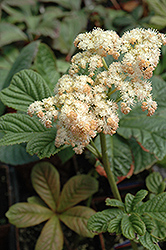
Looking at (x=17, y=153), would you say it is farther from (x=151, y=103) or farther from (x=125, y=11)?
(x=125, y=11)

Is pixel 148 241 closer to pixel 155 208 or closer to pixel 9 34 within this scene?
pixel 155 208

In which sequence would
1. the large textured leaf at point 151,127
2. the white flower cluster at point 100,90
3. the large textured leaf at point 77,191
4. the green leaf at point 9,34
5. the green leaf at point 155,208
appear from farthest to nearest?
the green leaf at point 9,34
the large textured leaf at point 77,191
the large textured leaf at point 151,127
the green leaf at point 155,208
the white flower cluster at point 100,90

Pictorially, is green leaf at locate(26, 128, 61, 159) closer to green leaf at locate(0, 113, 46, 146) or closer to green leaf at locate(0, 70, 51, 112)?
green leaf at locate(0, 113, 46, 146)

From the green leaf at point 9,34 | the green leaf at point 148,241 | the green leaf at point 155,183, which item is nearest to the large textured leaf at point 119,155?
the green leaf at point 155,183

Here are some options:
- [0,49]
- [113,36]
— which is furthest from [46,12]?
[113,36]

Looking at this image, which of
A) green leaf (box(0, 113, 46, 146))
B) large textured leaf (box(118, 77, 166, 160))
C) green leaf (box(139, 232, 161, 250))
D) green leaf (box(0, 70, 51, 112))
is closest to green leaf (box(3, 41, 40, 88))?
green leaf (box(0, 70, 51, 112))

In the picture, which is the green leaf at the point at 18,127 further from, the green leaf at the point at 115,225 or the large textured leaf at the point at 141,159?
the large textured leaf at the point at 141,159
